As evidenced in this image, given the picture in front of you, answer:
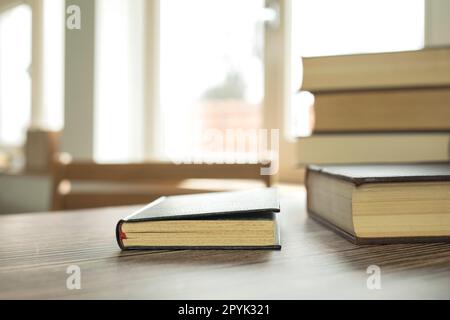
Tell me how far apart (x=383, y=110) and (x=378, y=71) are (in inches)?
2.4

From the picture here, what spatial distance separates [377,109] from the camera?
29.0 inches

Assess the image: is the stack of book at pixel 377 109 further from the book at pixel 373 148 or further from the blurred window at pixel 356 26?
the blurred window at pixel 356 26

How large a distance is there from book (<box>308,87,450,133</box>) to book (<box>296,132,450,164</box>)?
0.5 inches

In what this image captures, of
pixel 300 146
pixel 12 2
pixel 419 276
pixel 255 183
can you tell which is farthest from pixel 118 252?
pixel 12 2

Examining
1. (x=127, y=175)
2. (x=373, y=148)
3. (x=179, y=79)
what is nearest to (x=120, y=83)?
(x=179, y=79)

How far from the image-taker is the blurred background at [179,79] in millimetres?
1699

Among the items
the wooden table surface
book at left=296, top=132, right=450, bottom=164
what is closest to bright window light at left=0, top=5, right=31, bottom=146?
book at left=296, top=132, right=450, bottom=164

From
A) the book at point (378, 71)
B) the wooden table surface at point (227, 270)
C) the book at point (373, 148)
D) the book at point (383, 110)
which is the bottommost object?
the wooden table surface at point (227, 270)

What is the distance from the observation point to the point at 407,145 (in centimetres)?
75

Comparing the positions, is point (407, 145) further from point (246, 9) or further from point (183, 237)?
point (246, 9)

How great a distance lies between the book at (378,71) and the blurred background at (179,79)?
811mm

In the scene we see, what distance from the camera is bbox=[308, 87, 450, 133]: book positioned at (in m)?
0.72

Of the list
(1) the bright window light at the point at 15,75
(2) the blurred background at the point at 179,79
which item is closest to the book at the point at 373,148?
(2) the blurred background at the point at 179,79
